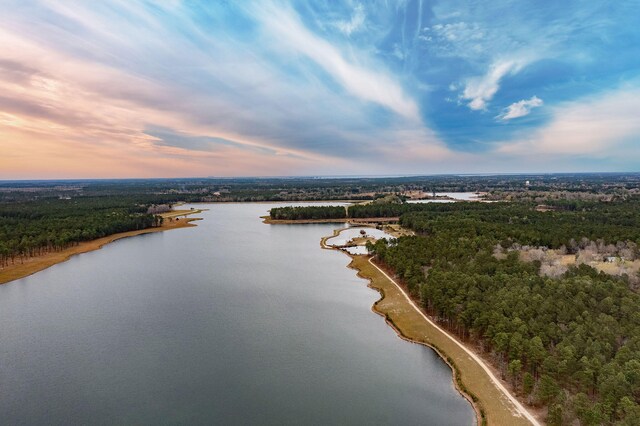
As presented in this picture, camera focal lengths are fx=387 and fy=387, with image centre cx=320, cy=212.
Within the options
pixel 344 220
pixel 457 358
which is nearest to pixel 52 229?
pixel 344 220

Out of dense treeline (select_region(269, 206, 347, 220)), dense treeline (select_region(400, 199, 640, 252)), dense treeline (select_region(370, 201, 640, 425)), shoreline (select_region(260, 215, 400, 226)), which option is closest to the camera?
dense treeline (select_region(370, 201, 640, 425))

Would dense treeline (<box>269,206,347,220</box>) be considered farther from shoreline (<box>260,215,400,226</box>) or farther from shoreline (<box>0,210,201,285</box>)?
shoreline (<box>0,210,201,285</box>)

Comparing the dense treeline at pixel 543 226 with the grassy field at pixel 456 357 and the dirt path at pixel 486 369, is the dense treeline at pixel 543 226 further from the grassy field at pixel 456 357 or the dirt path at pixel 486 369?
the dirt path at pixel 486 369

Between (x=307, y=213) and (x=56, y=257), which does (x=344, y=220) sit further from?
(x=56, y=257)

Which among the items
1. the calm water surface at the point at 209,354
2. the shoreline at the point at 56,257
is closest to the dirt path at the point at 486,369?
the calm water surface at the point at 209,354

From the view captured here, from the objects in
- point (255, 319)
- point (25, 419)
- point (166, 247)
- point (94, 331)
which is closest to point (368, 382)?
point (255, 319)

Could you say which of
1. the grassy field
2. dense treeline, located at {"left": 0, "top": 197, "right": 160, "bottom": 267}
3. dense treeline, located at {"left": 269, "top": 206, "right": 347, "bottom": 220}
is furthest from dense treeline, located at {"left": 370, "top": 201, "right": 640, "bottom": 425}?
dense treeline, located at {"left": 269, "top": 206, "right": 347, "bottom": 220}
